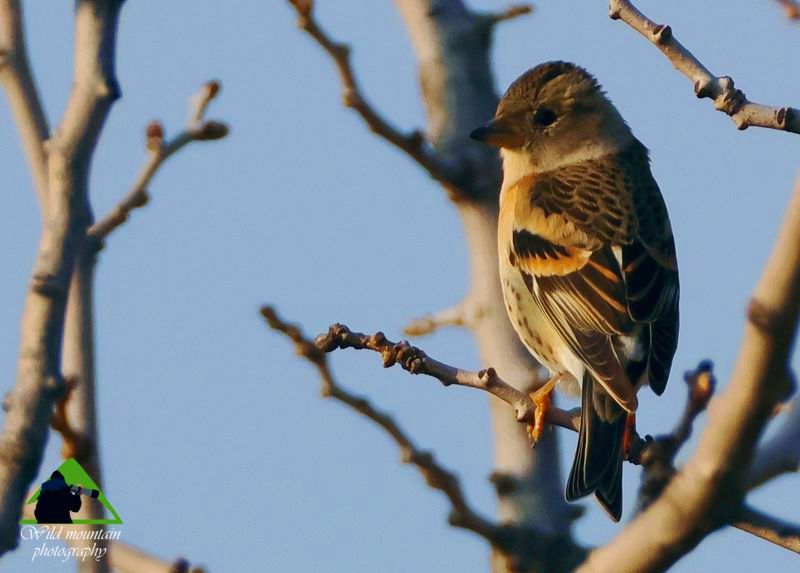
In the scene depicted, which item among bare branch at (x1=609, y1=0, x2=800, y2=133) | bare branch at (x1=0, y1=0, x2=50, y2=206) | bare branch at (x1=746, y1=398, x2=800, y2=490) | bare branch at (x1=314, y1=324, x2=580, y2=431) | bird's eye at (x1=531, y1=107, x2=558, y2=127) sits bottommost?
bare branch at (x1=746, y1=398, x2=800, y2=490)

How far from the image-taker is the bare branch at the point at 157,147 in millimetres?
3854

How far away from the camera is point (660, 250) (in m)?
6.62

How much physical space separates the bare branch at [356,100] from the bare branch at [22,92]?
184cm

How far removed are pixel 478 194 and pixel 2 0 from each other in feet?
10.3

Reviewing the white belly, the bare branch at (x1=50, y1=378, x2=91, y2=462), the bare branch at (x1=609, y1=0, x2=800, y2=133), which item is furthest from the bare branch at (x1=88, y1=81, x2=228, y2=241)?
the white belly

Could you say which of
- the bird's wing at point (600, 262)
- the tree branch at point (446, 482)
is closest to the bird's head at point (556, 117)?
the bird's wing at point (600, 262)

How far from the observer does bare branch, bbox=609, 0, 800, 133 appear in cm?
389

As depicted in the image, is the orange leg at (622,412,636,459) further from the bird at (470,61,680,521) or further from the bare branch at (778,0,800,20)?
the bare branch at (778,0,800,20)

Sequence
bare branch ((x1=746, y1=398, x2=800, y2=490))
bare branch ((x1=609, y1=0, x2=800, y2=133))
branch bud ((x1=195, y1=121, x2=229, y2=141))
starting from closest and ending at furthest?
bare branch ((x1=746, y1=398, x2=800, y2=490)) → bare branch ((x1=609, y1=0, x2=800, y2=133)) → branch bud ((x1=195, y1=121, x2=229, y2=141))

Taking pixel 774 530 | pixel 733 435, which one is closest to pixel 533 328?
pixel 774 530

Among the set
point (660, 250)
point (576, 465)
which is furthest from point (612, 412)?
point (660, 250)

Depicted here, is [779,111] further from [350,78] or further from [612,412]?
[350,78]

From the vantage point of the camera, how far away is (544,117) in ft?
24.2

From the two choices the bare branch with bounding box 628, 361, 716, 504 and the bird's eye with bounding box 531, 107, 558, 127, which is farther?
the bird's eye with bounding box 531, 107, 558, 127
